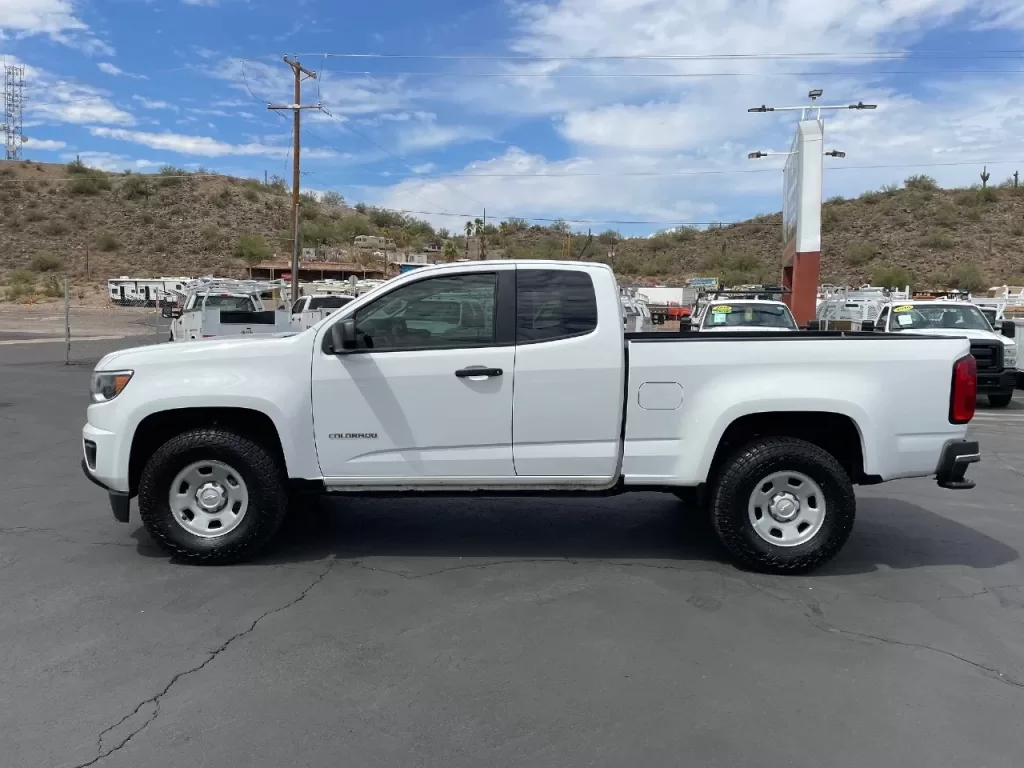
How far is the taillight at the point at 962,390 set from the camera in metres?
5.41

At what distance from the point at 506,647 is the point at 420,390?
5.77 feet

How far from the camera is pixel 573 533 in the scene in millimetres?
6512

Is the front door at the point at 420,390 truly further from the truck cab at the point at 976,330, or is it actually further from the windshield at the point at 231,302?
the windshield at the point at 231,302

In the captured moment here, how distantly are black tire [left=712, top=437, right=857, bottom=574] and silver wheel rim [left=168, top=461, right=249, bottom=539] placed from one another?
314 centimetres

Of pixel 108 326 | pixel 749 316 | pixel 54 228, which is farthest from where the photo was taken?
pixel 54 228

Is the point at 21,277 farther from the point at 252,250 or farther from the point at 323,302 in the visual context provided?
the point at 323,302

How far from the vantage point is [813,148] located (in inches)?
963

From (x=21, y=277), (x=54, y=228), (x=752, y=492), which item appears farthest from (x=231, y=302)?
(x=54, y=228)

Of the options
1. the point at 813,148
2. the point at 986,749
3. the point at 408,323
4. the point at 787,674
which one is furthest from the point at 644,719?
the point at 813,148

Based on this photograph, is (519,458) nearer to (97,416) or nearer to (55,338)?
(97,416)

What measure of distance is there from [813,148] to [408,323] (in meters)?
22.0

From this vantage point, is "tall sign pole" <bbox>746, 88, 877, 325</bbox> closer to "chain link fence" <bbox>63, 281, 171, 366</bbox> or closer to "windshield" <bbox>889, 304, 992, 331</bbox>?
"windshield" <bbox>889, 304, 992, 331</bbox>

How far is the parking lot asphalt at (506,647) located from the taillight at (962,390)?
1.08 m

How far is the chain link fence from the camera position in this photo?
23.2 meters
